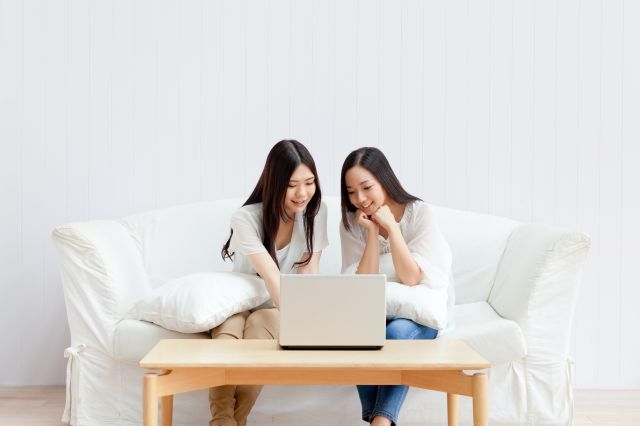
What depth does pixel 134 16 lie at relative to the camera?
137 inches

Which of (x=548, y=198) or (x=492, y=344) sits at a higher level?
(x=548, y=198)

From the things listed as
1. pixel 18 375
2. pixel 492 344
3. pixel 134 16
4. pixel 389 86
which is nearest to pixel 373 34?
pixel 389 86

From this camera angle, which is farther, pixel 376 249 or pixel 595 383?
pixel 595 383

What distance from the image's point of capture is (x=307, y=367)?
6.04ft

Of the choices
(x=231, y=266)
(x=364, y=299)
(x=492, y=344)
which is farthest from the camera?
(x=231, y=266)

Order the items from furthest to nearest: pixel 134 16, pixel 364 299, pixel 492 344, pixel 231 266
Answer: pixel 134 16, pixel 231 266, pixel 492 344, pixel 364 299

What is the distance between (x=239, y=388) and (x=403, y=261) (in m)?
0.67

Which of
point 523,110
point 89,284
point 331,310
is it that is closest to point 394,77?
point 523,110

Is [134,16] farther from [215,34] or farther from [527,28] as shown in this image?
[527,28]

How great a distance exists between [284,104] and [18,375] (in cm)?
167

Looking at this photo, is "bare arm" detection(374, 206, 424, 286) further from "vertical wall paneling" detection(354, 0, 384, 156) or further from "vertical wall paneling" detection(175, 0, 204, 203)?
"vertical wall paneling" detection(175, 0, 204, 203)

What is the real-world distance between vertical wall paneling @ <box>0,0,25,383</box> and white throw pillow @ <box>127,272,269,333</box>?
1.09 m

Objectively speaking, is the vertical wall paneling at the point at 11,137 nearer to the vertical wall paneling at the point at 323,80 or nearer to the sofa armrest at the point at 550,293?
the vertical wall paneling at the point at 323,80

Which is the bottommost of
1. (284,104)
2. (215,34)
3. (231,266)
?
(231,266)
